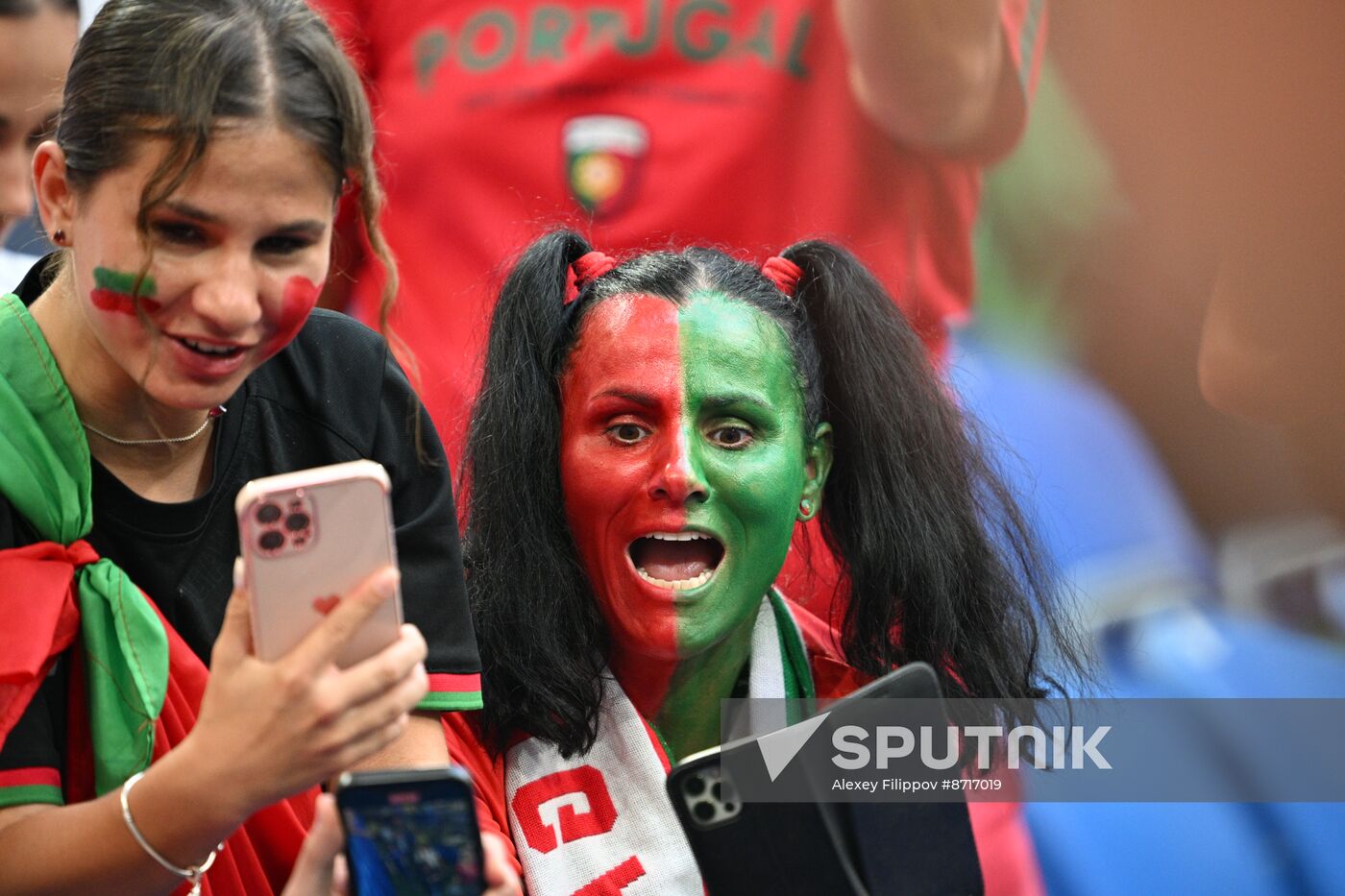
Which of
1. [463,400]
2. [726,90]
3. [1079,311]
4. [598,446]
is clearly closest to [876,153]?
[726,90]

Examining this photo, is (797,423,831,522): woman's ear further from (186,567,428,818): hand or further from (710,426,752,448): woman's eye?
(186,567,428,818): hand

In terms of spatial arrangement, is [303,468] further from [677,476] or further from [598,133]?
[598,133]

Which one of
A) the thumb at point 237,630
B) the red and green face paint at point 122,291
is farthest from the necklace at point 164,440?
the thumb at point 237,630

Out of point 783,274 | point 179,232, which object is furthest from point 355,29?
point 179,232

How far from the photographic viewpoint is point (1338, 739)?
2398mm

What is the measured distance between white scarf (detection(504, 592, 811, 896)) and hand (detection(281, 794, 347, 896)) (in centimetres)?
43

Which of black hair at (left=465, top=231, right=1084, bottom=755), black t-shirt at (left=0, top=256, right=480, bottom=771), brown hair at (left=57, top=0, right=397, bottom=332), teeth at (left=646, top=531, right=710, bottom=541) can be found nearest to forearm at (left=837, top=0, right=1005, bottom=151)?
black hair at (left=465, top=231, right=1084, bottom=755)

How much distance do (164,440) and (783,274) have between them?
757mm

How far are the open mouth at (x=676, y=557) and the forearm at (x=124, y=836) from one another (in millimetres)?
612

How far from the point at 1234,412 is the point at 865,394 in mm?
1237

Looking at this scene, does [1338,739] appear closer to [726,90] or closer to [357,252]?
[726,90]

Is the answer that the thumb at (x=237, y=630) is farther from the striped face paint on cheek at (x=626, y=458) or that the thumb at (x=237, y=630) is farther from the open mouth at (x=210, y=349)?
the striped face paint on cheek at (x=626, y=458)

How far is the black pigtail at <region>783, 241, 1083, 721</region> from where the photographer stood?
1753 mm

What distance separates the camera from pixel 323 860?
113 centimetres
